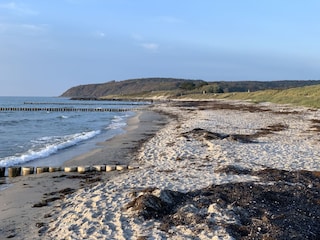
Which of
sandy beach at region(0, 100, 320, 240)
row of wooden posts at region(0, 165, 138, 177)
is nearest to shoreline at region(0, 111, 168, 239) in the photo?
sandy beach at region(0, 100, 320, 240)

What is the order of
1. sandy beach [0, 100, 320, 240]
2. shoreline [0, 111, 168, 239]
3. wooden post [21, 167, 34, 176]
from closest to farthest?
sandy beach [0, 100, 320, 240]
shoreline [0, 111, 168, 239]
wooden post [21, 167, 34, 176]

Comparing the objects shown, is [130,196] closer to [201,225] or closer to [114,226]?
[114,226]

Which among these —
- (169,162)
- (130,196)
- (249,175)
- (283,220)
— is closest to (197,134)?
(169,162)

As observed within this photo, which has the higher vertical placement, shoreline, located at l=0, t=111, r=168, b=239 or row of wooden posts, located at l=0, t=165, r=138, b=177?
row of wooden posts, located at l=0, t=165, r=138, b=177

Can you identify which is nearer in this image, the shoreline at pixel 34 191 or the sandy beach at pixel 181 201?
the sandy beach at pixel 181 201

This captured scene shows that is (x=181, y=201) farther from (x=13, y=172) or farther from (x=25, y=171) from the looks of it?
(x=13, y=172)

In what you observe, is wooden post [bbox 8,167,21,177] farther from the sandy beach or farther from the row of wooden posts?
the sandy beach

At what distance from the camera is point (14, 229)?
6.29 meters

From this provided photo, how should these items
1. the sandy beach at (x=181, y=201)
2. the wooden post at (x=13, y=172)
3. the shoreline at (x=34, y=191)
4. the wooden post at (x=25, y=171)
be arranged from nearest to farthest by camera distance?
1. the sandy beach at (x=181, y=201)
2. the shoreline at (x=34, y=191)
3. the wooden post at (x=13, y=172)
4. the wooden post at (x=25, y=171)

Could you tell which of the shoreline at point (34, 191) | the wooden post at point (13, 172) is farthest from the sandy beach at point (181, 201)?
the wooden post at point (13, 172)

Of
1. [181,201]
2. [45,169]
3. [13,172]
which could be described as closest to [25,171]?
[13,172]

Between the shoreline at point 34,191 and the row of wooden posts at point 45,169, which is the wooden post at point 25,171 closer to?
Answer: the row of wooden posts at point 45,169

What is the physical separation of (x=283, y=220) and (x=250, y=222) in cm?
54

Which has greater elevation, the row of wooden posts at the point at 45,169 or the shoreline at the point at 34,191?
the row of wooden posts at the point at 45,169
